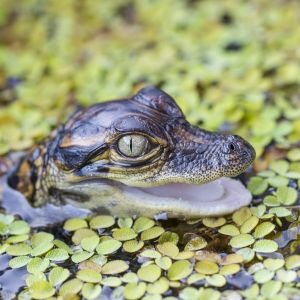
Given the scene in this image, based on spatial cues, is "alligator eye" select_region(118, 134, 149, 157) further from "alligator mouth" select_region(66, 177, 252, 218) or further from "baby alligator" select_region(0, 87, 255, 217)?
"alligator mouth" select_region(66, 177, 252, 218)

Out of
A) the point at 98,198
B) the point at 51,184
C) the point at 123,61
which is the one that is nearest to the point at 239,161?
the point at 98,198

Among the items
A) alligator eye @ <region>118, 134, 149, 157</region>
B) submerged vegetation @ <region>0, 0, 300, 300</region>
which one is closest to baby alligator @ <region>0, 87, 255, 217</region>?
alligator eye @ <region>118, 134, 149, 157</region>

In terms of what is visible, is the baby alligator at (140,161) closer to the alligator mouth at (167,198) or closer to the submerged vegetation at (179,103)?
the alligator mouth at (167,198)

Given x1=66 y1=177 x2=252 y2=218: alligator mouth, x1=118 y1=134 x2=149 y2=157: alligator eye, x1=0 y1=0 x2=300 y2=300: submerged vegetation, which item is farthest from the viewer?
x1=66 y1=177 x2=252 y2=218: alligator mouth

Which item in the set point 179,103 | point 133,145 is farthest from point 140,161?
point 179,103

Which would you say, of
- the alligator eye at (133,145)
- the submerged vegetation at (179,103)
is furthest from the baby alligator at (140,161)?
the submerged vegetation at (179,103)

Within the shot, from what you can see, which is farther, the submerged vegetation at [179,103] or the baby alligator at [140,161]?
the baby alligator at [140,161]

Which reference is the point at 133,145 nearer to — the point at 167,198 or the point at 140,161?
the point at 140,161

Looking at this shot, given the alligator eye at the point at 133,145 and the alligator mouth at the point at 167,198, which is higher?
the alligator eye at the point at 133,145
